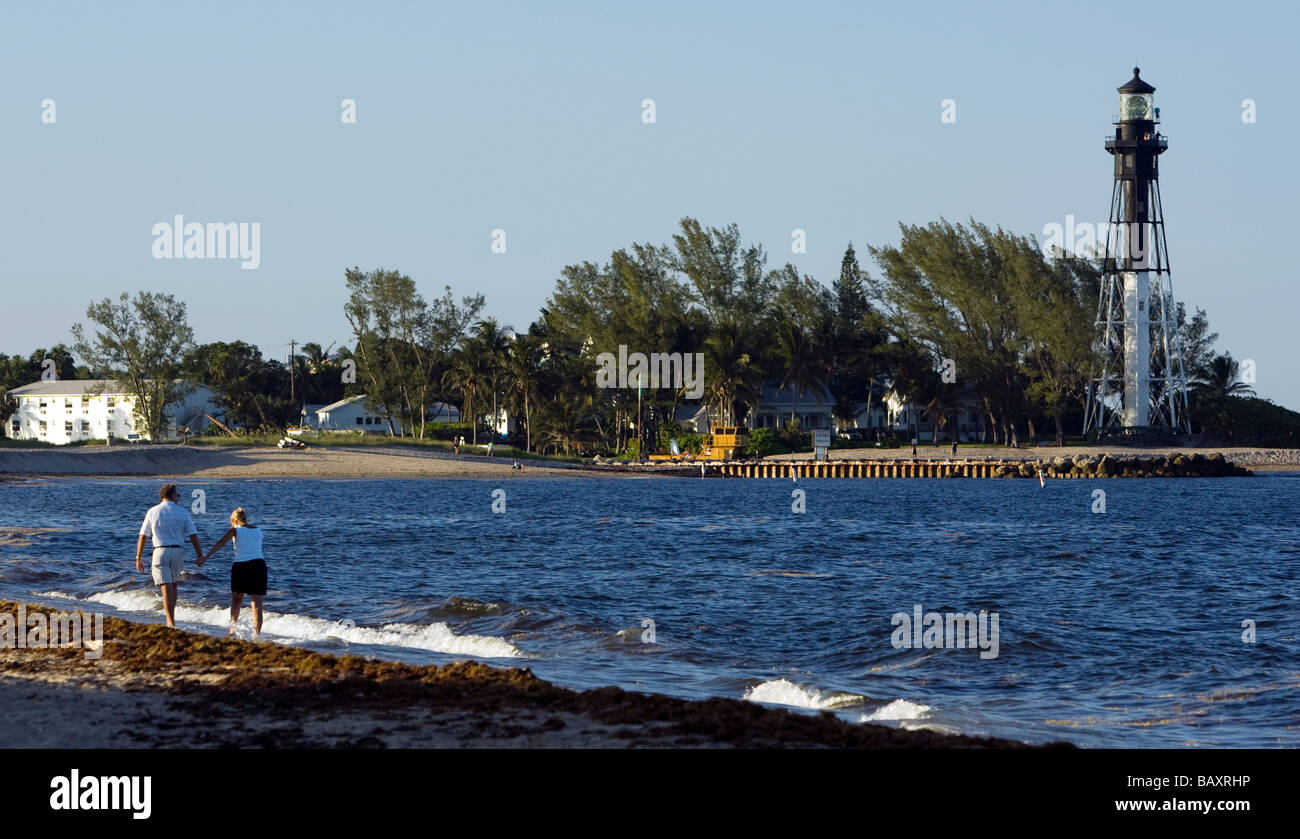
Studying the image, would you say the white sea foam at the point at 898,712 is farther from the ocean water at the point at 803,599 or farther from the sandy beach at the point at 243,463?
the sandy beach at the point at 243,463

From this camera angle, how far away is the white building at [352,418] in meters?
111

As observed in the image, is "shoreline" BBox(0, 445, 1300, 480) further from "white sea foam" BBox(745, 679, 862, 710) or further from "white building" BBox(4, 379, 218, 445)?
"white sea foam" BBox(745, 679, 862, 710)

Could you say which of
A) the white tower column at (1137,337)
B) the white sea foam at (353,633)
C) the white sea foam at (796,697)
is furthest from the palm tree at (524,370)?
the white sea foam at (796,697)

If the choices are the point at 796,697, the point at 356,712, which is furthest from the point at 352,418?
the point at 356,712

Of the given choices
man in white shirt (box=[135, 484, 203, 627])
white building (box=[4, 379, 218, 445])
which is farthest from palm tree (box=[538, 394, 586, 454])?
man in white shirt (box=[135, 484, 203, 627])

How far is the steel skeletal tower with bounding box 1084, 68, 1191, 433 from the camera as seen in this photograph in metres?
90.2

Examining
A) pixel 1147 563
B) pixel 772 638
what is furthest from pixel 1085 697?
pixel 1147 563

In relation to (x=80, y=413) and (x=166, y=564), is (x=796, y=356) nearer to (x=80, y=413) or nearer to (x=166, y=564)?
(x=80, y=413)

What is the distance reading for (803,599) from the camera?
2597 centimetres

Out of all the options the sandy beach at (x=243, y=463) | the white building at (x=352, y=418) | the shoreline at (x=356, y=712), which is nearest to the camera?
the shoreline at (x=356, y=712)

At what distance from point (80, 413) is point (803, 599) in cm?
9133

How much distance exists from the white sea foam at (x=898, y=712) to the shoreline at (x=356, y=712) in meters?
1.72
